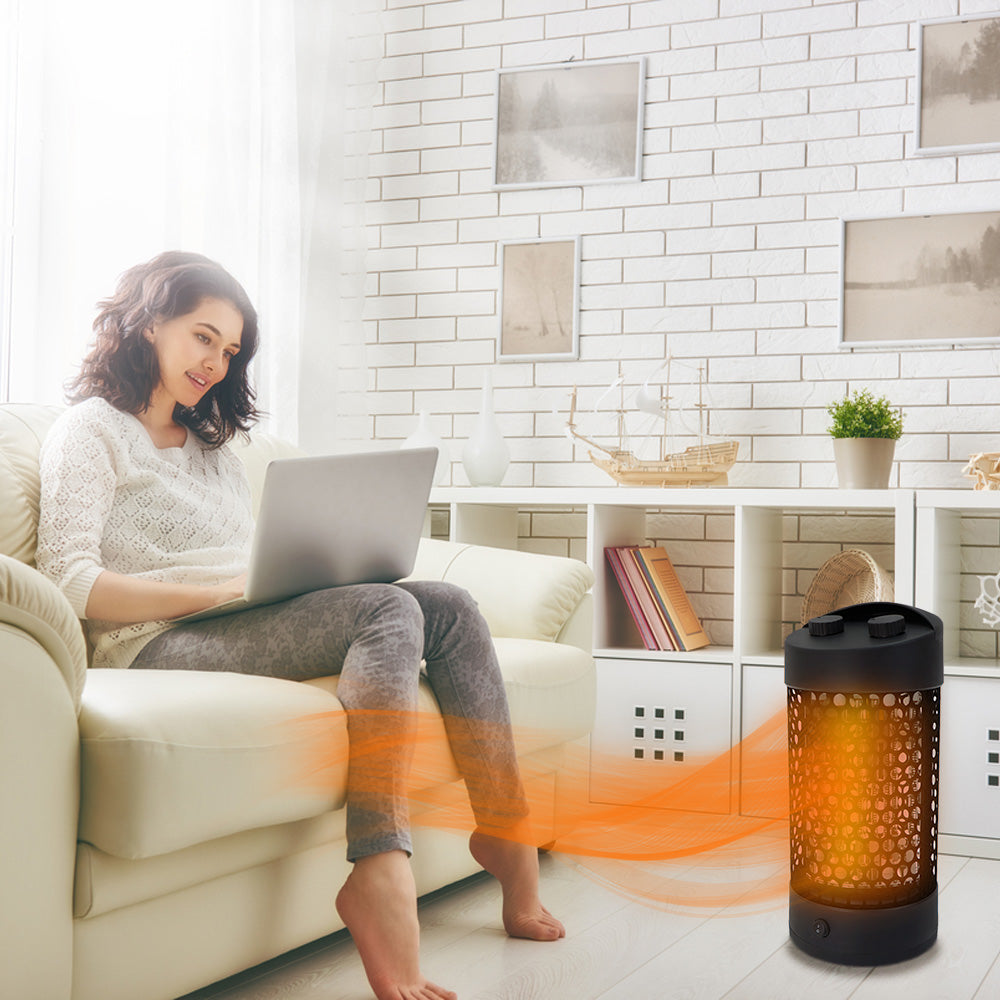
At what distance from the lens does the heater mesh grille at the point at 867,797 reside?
1776 millimetres

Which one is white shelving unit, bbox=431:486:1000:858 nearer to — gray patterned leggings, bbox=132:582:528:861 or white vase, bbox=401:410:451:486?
white vase, bbox=401:410:451:486

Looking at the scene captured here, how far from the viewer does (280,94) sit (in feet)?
10.7

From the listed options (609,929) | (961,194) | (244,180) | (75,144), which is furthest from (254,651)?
(961,194)

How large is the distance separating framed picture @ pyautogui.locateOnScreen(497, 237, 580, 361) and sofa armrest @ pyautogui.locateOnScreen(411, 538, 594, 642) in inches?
41.4

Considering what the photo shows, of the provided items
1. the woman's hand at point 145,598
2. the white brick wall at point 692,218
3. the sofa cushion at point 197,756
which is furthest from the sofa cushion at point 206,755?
the white brick wall at point 692,218

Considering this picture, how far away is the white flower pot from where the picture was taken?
9.30 feet

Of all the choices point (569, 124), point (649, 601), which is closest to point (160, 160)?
point (569, 124)

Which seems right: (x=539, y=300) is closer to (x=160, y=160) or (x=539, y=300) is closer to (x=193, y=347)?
(x=160, y=160)

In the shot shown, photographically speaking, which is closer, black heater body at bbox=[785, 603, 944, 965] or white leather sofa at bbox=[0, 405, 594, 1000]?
white leather sofa at bbox=[0, 405, 594, 1000]

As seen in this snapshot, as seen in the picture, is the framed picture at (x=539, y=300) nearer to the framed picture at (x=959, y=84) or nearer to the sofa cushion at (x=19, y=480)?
the framed picture at (x=959, y=84)

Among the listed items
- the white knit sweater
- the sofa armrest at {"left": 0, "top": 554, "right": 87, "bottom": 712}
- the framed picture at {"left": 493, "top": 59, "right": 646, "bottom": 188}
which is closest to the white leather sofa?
the sofa armrest at {"left": 0, "top": 554, "right": 87, "bottom": 712}

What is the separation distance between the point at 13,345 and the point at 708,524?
1778mm

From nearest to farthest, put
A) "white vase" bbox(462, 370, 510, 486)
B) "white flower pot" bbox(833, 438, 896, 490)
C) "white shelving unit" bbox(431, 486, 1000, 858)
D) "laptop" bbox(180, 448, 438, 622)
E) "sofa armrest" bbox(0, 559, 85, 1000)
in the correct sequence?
1. "sofa armrest" bbox(0, 559, 85, 1000)
2. "laptop" bbox(180, 448, 438, 622)
3. "white shelving unit" bbox(431, 486, 1000, 858)
4. "white flower pot" bbox(833, 438, 896, 490)
5. "white vase" bbox(462, 370, 510, 486)

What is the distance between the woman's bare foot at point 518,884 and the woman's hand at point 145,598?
548mm
